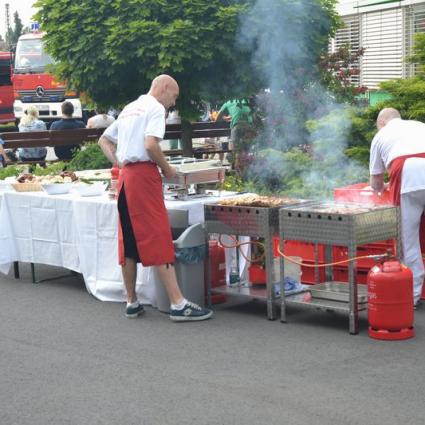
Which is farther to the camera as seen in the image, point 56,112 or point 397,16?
point 56,112

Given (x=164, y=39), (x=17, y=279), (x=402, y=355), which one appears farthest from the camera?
(x=164, y=39)

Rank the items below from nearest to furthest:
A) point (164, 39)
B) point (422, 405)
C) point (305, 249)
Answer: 1. point (422, 405)
2. point (305, 249)
3. point (164, 39)

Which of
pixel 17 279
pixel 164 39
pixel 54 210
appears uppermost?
pixel 164 39

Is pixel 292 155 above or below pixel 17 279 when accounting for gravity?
above

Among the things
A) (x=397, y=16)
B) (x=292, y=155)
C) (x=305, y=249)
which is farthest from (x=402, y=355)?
(x=397, y=16)

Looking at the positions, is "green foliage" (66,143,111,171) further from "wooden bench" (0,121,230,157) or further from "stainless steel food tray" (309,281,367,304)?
"stainless steel food tray" (309,281,367,304)

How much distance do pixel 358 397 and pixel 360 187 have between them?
3.59 metres

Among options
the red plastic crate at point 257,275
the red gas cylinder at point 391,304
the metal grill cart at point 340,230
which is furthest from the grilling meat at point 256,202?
the red gas cylinder at point 391,304

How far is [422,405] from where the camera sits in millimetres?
6148

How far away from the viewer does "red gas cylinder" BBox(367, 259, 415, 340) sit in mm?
7711

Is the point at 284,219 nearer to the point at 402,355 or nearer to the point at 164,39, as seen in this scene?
the point at 402,355

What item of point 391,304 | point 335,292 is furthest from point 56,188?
point 391,304

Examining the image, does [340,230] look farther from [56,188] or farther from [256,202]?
[56,188]

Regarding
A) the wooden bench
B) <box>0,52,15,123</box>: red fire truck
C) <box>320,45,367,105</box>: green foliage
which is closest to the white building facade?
<box>320,45,367,105</box>: green foliage
